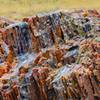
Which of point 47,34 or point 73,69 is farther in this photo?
point 47,34

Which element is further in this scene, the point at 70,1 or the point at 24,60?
the point at 70,1

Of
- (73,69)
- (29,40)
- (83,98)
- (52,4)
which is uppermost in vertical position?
(52,4)

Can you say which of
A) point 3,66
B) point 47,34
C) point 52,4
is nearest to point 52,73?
point 3,66

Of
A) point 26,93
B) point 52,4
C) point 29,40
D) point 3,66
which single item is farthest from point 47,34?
point 52,4

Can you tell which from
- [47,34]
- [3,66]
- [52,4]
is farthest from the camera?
[52,4]

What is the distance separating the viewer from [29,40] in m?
36.6

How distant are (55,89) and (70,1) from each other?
1443 inches

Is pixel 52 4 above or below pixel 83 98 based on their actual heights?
above

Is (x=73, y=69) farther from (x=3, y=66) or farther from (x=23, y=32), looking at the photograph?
(x=23, y=32)

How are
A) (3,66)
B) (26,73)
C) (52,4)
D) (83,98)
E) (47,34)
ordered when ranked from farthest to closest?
(52,4)
(47,34)
(3,66)
(26,73)
(83,98)

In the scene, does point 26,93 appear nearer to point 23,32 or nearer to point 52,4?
point 23,32

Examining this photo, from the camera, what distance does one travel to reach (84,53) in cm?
3150

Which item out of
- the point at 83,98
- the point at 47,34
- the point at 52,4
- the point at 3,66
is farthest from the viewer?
the point at 52,4

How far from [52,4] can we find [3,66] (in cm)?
3085
